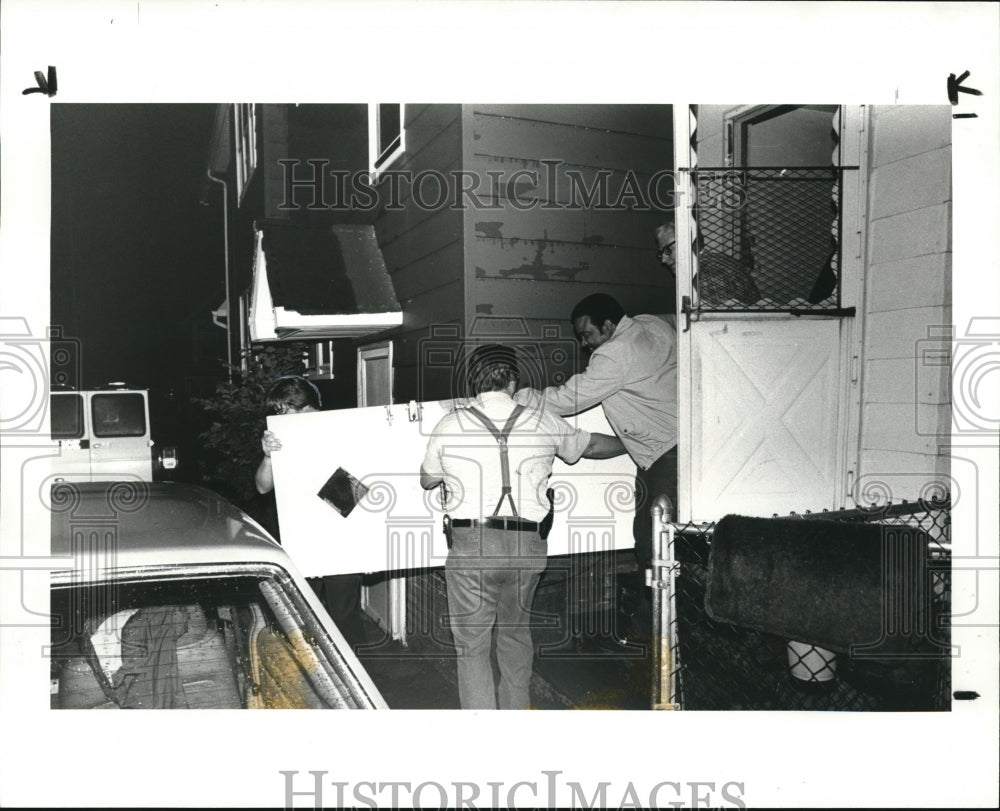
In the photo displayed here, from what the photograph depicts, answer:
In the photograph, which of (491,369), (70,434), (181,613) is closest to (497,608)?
(491,369)

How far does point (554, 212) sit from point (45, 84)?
2170 millimetres

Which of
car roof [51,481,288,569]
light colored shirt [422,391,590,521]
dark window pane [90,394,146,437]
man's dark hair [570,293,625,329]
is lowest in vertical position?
car roof [51,481,288,569]

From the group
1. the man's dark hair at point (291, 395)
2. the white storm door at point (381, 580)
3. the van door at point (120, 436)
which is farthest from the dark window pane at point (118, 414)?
the white storm door at point (381, 580)

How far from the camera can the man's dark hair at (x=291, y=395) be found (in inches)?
140

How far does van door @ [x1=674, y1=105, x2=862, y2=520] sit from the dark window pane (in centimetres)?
244

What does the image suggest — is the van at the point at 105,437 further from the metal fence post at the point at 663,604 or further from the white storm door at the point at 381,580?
the metal fence post at the point at 663,604

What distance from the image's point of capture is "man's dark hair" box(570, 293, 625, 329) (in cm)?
367

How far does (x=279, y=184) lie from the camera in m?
3.46

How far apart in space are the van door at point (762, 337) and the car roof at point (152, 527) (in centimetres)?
197

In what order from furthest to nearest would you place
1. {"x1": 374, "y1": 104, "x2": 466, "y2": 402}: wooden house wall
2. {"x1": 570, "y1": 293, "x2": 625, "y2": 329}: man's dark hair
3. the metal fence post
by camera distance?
{"x1": 570, "y1": 293, "x2": 625, "y2": 329}: man's dark hair → {"x1": 374, "y1": 104, "x2": 466, "y2": 402}: wooden house wall → the metal fence post

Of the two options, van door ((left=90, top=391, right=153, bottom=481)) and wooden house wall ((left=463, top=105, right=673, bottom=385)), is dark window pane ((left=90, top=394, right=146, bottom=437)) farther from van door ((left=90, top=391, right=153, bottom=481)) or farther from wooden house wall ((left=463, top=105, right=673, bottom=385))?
wooden house wall ((left=463, top=105, right=673, bottom=385))

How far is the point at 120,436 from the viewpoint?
3.27 meters

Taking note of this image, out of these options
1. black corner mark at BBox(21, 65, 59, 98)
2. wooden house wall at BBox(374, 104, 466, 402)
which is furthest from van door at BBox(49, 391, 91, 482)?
wooden house wall at BBox(374, 104, 466, 402)

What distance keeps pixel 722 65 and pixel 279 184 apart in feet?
6.56
